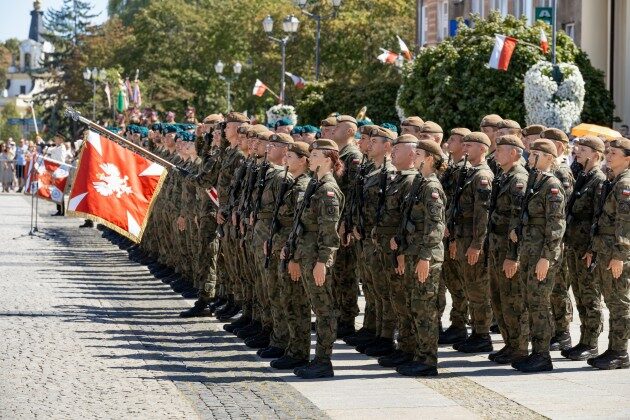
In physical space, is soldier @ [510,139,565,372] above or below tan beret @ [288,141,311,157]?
below

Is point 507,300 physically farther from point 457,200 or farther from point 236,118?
point 236,118

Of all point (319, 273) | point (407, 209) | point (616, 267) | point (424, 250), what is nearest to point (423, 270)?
point (424, 250)

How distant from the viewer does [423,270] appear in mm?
12844

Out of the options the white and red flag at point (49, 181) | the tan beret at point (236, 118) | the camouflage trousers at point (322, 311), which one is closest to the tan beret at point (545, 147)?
the camouflage trousers at point (322, 311)

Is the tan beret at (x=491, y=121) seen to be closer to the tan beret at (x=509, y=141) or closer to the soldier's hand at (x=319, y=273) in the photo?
the tan beret at (x=509, y=141)

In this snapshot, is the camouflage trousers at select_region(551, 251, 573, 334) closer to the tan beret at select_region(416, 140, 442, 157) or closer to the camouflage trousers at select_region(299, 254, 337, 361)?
the tan beret at select_region(416, 140, 442, 157)

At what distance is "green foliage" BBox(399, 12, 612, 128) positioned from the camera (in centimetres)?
3594

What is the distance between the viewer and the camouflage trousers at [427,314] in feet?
42.6

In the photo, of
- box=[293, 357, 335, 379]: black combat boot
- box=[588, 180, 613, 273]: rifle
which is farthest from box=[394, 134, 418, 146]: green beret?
box=[293, 357, 335, 379]: black combat boot

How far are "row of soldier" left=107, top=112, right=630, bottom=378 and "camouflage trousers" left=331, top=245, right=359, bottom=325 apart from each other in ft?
0.04

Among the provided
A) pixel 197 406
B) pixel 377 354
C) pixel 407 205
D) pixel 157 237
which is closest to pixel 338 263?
pixel 377 354

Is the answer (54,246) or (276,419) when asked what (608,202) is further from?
(54,246)

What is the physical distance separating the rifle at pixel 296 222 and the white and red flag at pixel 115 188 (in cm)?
606

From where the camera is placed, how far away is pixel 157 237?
23.6 meters
